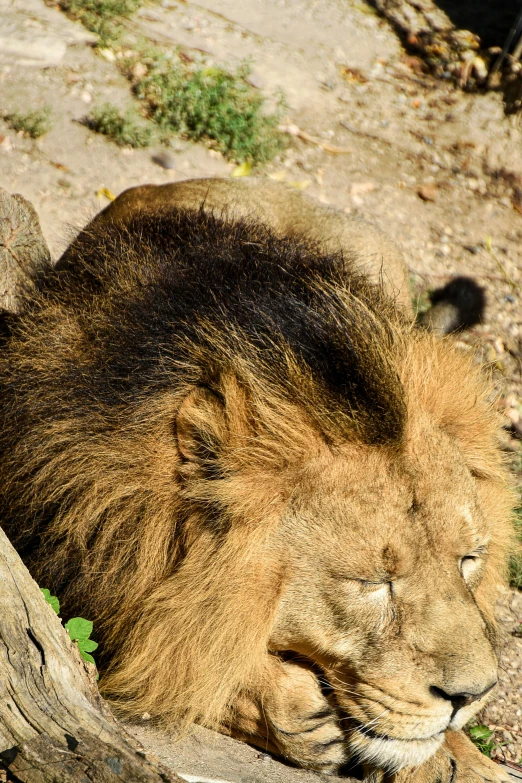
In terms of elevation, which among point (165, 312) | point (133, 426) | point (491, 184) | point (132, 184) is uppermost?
point (165, 312)

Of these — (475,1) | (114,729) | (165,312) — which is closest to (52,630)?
(114,729)

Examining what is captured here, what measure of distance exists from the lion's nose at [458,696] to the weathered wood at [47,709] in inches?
37.6

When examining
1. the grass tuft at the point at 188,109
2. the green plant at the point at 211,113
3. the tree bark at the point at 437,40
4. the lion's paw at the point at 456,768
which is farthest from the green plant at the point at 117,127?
the lion's paw at the point at 456,768

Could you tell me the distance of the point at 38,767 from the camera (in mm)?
1921

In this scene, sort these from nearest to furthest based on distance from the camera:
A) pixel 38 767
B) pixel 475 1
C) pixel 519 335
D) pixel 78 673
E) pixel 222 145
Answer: pixel 38 767 → pixel 78 673 → pixel 519 335 → pixel 222 145 → pixel 475 1

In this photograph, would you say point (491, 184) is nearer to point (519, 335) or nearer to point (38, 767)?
point (519, 335)

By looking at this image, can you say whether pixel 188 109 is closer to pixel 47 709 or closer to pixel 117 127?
pixel 117 127

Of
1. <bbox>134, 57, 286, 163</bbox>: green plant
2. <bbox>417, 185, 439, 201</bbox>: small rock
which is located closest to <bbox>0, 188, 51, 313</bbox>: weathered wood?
<bbox>134, 57, 286, 163</bbox>: green plant

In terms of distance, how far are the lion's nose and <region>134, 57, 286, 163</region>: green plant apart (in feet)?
16.9

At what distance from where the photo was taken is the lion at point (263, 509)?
2.56 meters

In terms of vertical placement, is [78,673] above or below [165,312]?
below

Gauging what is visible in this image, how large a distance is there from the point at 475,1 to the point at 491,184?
343 centimetres

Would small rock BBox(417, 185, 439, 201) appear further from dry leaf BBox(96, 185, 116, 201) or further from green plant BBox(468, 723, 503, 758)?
green plant BBox(468, 723, 503, 758)

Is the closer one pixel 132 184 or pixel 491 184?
pixel 132 184
